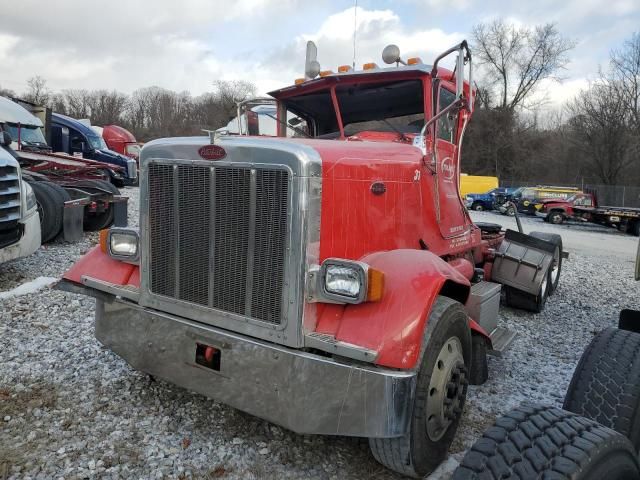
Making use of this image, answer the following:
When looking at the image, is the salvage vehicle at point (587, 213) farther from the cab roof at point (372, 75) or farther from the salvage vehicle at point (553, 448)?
the salvage vehicle at point (553, 448)

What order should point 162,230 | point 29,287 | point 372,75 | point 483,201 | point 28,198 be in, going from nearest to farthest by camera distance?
point 162,230 < point 372,75 < point 29,287 < point 28,198 < point 483,201

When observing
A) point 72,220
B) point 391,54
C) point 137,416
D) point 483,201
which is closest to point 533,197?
point 483,201

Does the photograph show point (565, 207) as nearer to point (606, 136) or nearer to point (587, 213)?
point (587, 213)

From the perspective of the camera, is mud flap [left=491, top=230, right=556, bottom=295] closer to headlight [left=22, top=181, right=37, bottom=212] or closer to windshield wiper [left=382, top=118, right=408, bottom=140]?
windshield wiper [left=382, top=118, right=408, bottom=140]

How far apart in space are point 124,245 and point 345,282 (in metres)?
1.57

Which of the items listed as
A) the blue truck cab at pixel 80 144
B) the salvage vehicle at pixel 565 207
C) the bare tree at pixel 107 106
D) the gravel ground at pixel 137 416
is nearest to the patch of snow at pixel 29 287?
the gravel ground at pixel 137 416

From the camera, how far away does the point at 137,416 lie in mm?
3254

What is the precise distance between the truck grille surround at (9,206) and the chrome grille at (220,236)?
3.62 meters

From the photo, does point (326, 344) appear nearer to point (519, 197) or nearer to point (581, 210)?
point (581, 210)

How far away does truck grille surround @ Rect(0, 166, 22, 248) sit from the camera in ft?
18.5

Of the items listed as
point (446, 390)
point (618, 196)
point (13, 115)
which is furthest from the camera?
point (618, 196)

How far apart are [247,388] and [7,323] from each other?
10.7 feet

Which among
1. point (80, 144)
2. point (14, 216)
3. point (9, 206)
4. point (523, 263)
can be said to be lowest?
point (523, 263)

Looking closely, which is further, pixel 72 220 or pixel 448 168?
pixel 72 220
